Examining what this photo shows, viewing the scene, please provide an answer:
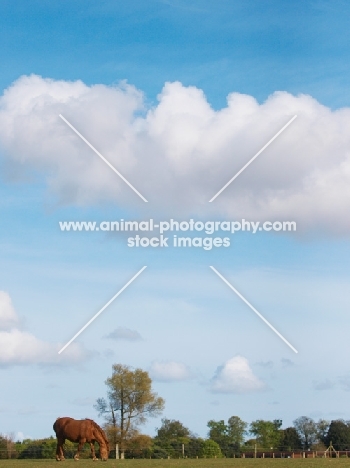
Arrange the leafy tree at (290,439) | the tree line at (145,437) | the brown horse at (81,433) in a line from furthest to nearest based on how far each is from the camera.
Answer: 1. the leafy tree at (290,439)
2. the tree line at (145,437)
3. the brown horse at (81,433)

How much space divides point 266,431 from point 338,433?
2160 cm

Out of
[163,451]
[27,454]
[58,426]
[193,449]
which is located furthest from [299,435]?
[58,426]

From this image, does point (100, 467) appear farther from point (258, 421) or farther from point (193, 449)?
point (258, 421)

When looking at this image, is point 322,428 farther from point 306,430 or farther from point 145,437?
point 145,437

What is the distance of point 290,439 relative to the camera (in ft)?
350

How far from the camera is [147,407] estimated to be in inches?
3268

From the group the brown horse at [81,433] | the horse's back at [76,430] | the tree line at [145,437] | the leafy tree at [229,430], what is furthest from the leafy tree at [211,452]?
the horse's back at [76,430]

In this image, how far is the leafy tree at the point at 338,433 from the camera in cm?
9800

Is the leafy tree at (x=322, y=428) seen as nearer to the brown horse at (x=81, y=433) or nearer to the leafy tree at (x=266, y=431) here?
the leafy tree at (x=266, y=431)

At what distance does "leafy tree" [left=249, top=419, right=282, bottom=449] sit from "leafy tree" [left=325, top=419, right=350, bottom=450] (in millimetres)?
10699

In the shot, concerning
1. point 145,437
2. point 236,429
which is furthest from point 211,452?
point 236,429

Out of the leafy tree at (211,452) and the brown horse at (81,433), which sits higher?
the brown horse at (81,433)

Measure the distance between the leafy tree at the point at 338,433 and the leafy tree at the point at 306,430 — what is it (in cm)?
217

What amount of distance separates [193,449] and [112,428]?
975 cm
